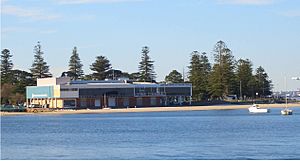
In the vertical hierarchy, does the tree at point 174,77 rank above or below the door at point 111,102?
above

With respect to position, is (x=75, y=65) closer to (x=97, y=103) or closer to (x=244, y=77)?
(x=97, y=103)

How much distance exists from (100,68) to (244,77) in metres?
35.5

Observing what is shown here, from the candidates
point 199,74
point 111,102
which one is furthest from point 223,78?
point 111,102

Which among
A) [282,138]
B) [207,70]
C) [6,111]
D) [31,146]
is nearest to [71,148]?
[31,146]

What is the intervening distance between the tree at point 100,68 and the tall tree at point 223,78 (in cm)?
2915

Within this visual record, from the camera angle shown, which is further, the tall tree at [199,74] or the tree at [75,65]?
the tree at [75,65]

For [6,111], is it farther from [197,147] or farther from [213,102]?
[197,147]

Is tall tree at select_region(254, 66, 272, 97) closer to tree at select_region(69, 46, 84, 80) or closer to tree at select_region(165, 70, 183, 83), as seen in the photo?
tree at select_region(165, 70, 183, 83)

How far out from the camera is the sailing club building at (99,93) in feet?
478

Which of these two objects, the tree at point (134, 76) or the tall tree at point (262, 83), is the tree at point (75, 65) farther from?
the tall tree at point (262, 83)

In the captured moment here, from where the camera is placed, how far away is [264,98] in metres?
177

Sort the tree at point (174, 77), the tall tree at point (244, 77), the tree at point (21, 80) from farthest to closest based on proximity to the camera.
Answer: the tree at point (174, 77), the tall tree at point (244, 77), the tree at point (21, 80)

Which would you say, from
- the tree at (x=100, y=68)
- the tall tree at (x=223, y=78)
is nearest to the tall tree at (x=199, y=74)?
the tall tree at (x=223, y=78)

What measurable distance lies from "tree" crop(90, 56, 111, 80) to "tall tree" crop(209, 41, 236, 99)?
1147 inches
